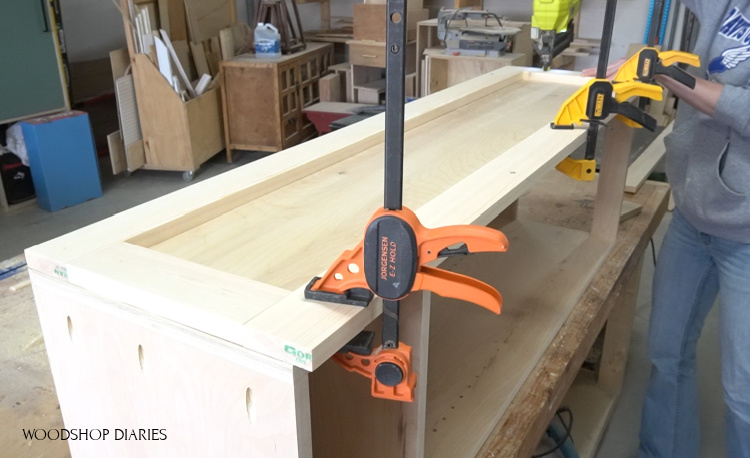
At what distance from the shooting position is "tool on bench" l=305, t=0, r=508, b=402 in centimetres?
64

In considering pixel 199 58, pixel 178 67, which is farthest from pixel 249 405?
pixel 199 58

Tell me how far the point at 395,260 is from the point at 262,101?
13.6ft

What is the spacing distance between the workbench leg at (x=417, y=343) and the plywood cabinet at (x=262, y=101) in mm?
3952

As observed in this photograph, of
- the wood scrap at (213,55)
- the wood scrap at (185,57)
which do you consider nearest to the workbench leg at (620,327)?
the wood scrap at (185,57)

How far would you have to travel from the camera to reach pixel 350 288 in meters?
→ 0.72

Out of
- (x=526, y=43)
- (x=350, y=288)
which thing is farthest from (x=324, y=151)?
(x=526, y=43)

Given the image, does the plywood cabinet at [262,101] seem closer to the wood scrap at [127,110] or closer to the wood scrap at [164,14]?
the wood scrap at [164,14]

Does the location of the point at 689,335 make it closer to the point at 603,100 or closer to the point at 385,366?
the point at 603,100

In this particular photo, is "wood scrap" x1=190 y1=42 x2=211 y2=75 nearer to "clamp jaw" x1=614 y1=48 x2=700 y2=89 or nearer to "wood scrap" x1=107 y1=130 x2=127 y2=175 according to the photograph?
"wood scrap" x1=107 y1=130 x2=127 y2=175

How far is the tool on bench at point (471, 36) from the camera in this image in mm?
3688

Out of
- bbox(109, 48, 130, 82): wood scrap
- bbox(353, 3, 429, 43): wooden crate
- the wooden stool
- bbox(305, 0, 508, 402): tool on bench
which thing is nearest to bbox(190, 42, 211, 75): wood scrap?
the wooden stool

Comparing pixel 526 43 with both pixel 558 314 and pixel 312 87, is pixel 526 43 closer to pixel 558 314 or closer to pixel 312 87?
pixel 312 87

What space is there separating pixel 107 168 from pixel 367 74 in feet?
7.15

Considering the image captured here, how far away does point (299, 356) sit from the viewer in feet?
2.11
